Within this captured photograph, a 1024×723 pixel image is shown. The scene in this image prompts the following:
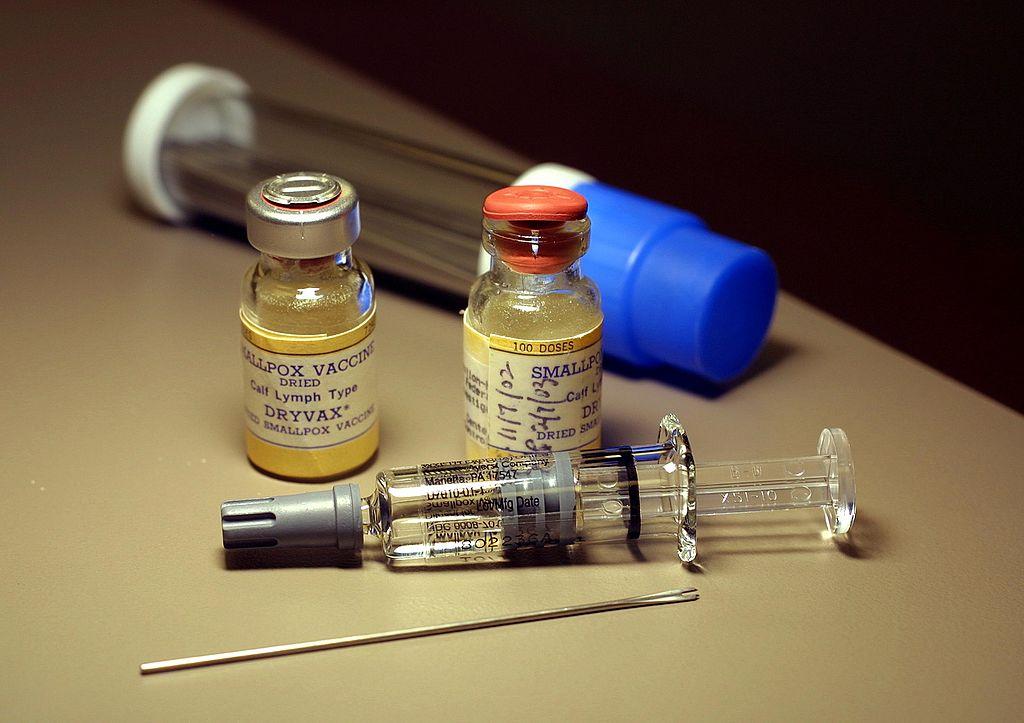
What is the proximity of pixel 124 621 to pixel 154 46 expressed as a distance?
158cm

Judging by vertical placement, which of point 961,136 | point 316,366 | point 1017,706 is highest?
point 961,136

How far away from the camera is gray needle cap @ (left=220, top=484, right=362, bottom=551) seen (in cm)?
97

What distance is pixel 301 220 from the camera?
0.99 meters

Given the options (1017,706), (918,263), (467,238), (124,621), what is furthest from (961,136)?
(124,621)

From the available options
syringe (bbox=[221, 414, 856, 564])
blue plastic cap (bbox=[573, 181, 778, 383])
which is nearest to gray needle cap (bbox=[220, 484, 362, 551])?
syringe (bbox=[221, 414, 856, 564])

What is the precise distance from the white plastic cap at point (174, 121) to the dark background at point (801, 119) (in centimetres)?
43

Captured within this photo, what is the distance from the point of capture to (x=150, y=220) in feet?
5.41

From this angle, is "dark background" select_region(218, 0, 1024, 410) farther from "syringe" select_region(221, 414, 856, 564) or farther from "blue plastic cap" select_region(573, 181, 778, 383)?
"syringe" select_region(221, 414, 856, 564)

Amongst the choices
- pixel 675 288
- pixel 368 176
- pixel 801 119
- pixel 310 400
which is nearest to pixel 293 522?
pixel 310 400

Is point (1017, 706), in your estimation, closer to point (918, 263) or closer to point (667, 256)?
point (667, 256)

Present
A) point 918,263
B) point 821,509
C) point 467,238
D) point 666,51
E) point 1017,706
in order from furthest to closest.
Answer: point 666,51
point 918,263
point 467,238
point 821,509
point 1017,706

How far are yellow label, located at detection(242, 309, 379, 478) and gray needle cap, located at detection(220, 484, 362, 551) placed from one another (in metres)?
0.10

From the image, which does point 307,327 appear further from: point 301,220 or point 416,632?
point 416,632

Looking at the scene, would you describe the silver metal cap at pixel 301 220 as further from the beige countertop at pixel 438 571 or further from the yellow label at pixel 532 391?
the beige countertop at pixel 438 571
